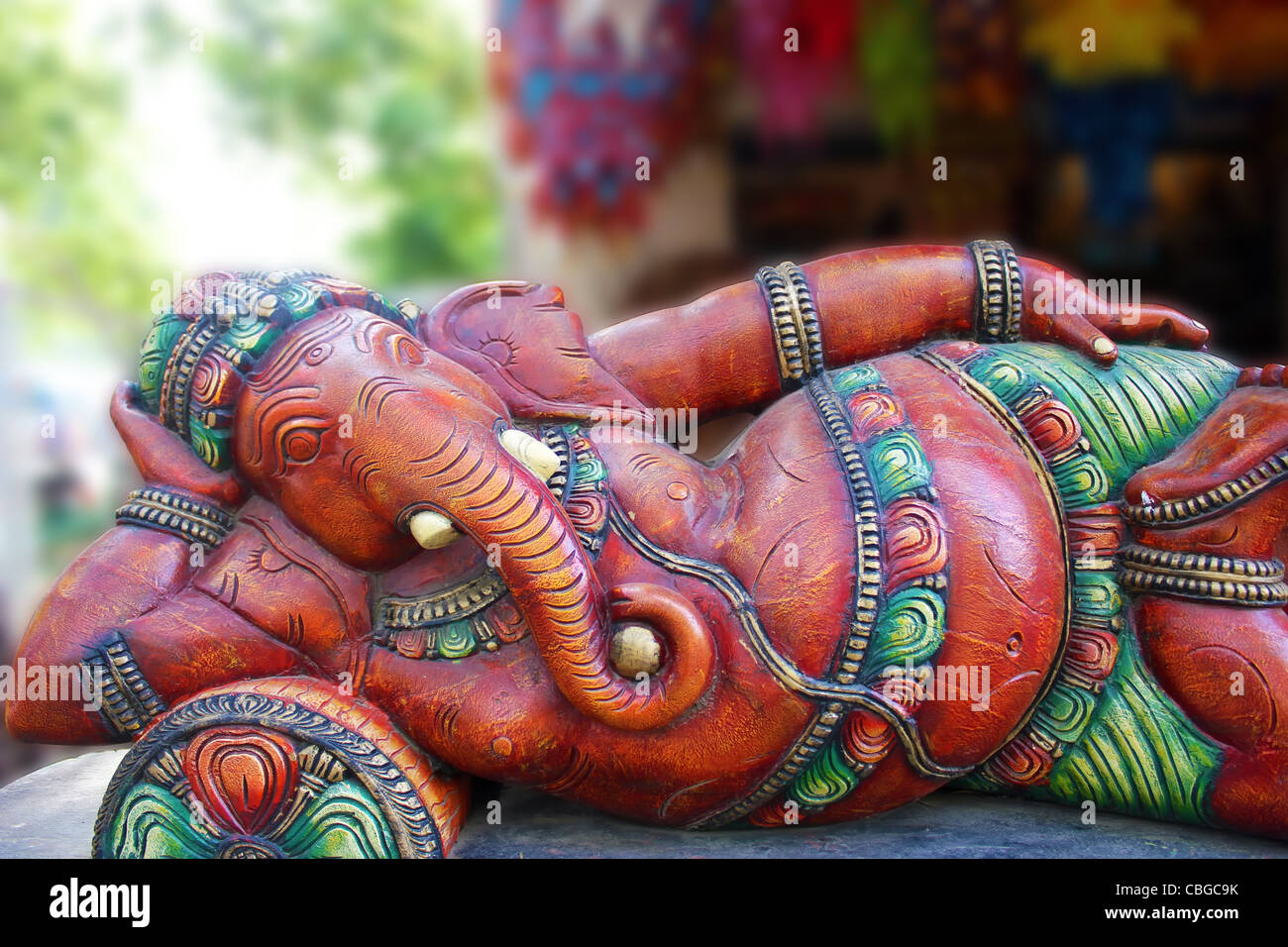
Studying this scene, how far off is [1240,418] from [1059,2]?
2178 mm

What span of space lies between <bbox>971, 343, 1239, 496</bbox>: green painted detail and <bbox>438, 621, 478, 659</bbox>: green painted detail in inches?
38.2

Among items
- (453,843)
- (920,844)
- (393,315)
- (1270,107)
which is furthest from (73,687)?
(1270,107)

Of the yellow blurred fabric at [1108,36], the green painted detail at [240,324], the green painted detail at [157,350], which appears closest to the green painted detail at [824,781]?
the green painted detail at [240,324]

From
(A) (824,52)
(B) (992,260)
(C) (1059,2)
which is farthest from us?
(A) (824,52)

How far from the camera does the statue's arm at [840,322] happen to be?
208 centimetres

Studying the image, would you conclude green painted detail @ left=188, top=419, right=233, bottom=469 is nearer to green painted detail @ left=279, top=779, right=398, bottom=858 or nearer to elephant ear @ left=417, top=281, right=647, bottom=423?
elephant ear @ left=417, top=281, right=647, bottom=423

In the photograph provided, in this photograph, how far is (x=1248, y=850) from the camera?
180 cm

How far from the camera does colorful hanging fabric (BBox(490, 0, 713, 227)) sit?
4.04 metres

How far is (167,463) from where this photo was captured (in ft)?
6.06

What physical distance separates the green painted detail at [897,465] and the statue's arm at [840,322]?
1.02 ft

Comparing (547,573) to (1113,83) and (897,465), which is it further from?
(1113,83)

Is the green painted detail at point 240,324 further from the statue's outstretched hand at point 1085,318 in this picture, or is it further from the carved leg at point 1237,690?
the carved leg at point 1237,690
